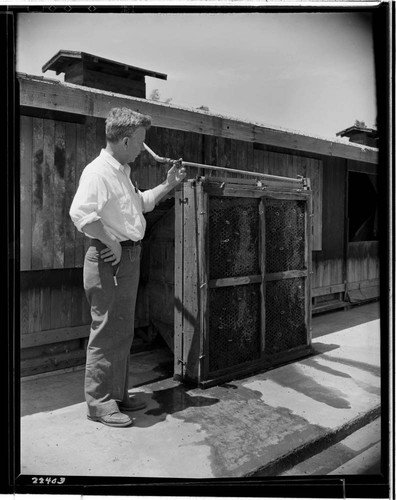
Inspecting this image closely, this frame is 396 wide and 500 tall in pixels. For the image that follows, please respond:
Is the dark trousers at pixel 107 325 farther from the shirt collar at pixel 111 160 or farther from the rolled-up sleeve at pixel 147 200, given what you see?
the shirt collar at pixel 111 160

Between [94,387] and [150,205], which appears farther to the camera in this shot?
[150,205]

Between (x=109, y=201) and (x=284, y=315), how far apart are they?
2525 millimetres

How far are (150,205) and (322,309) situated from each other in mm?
4658

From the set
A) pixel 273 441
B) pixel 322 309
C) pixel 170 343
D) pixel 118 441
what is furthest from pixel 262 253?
pixel 322 309

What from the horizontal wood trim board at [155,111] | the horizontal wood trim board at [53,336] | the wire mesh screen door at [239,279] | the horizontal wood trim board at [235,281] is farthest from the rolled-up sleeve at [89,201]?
the horizontal wood trim board at [53,336]

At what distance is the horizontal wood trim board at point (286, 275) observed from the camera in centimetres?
465

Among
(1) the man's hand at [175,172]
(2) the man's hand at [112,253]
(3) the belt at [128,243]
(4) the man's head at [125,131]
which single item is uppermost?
(4) the man's head at [125,131]

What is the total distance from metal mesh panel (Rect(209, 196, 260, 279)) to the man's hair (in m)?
1.12

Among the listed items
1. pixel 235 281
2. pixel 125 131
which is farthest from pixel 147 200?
pixel 235 281

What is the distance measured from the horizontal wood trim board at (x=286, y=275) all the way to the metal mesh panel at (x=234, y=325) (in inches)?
7.8

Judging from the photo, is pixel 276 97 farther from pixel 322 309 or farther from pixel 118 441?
pixel 322 309

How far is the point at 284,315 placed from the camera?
190 inches

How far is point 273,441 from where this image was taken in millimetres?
3162

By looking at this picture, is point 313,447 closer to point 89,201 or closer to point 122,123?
point 89,201
